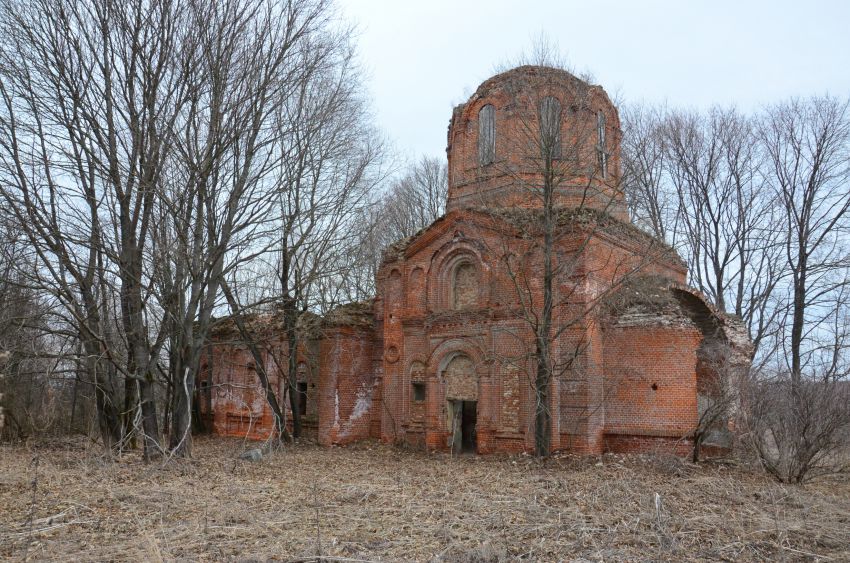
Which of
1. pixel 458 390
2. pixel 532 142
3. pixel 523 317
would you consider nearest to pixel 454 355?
pixel 458 390

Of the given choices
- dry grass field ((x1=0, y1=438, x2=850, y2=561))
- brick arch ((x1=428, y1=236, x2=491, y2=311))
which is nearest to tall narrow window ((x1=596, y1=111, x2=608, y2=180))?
brick arch ((x1=428, y1=236, x2=491, y2=311))

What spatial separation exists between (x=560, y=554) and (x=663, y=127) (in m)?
22.7

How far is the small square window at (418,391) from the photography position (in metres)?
19.0

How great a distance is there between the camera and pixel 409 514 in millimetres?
9188

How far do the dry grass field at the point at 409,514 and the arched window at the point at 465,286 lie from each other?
553 centimetres

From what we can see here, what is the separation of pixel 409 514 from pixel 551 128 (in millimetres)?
9421

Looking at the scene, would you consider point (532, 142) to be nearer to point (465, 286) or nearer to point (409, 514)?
point (465, 286)

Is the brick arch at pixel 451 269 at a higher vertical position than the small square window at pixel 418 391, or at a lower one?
higher

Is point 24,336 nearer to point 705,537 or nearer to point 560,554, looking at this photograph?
point 560,554

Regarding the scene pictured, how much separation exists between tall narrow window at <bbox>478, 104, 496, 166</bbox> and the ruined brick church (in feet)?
0.15

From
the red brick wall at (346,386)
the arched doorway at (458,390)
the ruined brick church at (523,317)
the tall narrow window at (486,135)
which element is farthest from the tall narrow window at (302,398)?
the tall narrow window at (486,135)

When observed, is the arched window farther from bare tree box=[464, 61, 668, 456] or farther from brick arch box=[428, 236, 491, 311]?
bare tree box=[464, 61, 668, 456]

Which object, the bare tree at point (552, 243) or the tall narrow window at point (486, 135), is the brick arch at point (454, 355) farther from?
the tall narrow window at point (486, 135)

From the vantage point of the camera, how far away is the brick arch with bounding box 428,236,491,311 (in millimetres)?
17984
